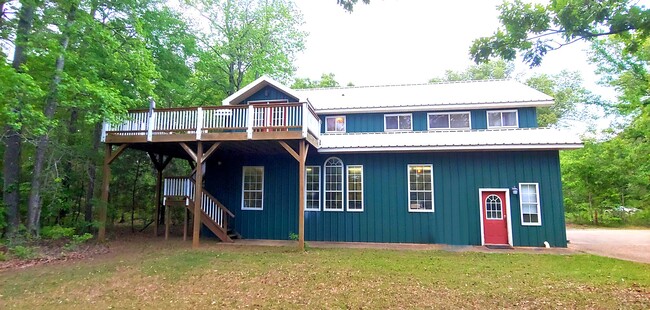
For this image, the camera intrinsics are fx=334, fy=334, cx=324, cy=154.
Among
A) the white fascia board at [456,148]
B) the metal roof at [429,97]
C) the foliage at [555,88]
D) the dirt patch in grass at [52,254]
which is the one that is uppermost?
the foliage at [555,88]

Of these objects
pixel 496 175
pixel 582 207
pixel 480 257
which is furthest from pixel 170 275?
pixel 582 207

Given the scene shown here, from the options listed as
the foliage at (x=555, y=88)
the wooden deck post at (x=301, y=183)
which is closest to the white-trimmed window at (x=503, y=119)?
the wooden deck post at (x=301, y=183)

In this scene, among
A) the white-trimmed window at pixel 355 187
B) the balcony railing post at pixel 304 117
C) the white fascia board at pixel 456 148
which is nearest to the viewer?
the balcony railing post at pixel 304 117

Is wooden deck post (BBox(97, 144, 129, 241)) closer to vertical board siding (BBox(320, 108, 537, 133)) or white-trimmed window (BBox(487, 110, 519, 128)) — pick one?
vertical board siding (BBox(320, 108, 537, 133))

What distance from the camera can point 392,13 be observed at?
520 cm

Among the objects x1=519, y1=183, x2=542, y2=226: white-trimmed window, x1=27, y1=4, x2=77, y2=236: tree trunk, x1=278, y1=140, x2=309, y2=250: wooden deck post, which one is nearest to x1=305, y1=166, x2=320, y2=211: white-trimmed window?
x1=278, y1=140, x2=309, y2=250: wooden deck post

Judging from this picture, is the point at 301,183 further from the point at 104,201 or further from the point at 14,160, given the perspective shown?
the point at 14,160

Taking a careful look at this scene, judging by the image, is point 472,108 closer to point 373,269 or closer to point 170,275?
point 373,269

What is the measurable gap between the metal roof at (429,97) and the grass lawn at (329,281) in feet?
18.1

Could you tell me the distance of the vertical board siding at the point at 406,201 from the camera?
1080 cm

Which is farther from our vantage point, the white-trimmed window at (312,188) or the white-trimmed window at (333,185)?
the white-trimmed window at (312,188)

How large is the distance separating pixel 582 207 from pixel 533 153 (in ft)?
49.6

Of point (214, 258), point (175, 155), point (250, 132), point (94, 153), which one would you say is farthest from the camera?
point (175, 155)

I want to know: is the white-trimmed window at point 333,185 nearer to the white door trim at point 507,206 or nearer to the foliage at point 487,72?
the white door trim at point 507,206
